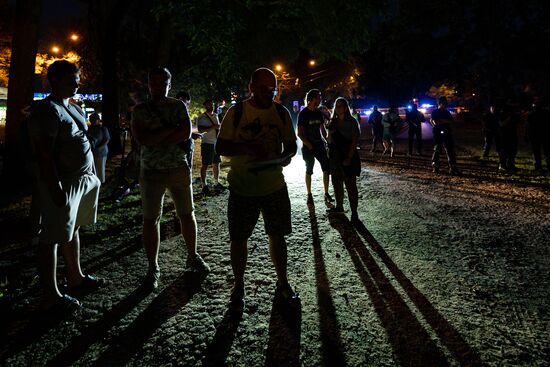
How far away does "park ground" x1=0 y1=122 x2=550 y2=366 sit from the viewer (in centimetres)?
260

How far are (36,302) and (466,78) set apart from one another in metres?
53.8

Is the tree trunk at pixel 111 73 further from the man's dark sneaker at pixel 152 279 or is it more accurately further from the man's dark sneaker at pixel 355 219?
the man's dark sneaker at pixel 152 279

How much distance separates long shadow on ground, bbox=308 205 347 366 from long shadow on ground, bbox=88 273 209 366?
3.88 feet

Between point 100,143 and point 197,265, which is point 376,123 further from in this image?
point 197,265

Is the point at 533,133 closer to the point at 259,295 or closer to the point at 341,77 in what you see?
the point at 259,295

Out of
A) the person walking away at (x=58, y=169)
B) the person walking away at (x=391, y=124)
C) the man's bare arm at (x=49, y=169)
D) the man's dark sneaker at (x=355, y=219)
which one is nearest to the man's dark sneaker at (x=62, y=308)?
the person walking away at (x=58, y=169)

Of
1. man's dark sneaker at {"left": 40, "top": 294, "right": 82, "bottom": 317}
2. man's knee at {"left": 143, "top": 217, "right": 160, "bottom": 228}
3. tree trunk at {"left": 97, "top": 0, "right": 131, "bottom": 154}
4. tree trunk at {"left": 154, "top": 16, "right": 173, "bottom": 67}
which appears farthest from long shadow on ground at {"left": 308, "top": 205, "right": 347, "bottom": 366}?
tree trunk at {"left": 154, "top": 16, "right": 173, "bottom": 67}

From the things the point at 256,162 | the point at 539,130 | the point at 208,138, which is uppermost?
the point at 539,130

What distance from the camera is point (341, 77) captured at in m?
39.1

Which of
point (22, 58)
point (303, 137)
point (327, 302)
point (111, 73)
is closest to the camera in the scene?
point (327, 302)

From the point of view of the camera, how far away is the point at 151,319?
3.03m

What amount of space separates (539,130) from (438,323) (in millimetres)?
9060

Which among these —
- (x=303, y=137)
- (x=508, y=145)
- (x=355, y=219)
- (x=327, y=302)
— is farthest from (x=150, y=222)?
(x=508, y=145)

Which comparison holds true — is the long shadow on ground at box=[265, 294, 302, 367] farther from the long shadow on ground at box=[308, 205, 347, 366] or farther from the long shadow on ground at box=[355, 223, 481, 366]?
the long shadow on ground at box=[355, 223, 481, 366]
